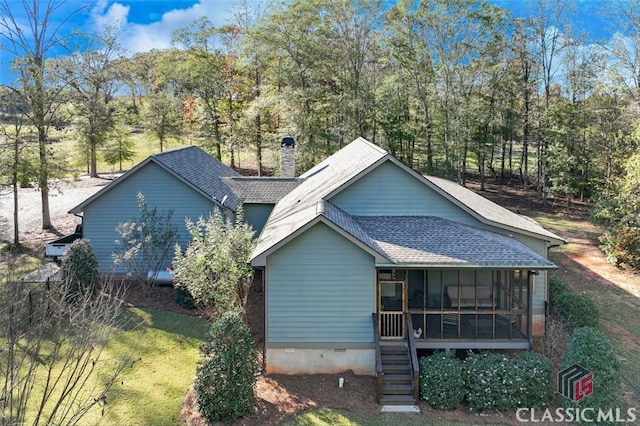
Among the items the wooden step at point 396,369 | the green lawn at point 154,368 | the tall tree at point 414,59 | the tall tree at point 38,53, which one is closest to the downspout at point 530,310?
the wooden step at point 396,369

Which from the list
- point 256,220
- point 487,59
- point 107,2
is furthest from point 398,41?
point 107,2

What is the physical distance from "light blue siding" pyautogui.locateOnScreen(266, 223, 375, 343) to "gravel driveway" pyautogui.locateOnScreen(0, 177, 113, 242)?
51.1 feet

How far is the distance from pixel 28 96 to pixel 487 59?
3026cm

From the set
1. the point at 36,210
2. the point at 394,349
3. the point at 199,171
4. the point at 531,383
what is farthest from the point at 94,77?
the point at 531,383

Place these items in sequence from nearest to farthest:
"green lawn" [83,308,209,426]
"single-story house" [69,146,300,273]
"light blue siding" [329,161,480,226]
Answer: "green lawn" [83,308,209,426]
"light blue siding" [329,161,480,226]
"single-story house" [69,146,300,273]

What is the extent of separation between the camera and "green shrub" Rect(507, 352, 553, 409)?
10.8m

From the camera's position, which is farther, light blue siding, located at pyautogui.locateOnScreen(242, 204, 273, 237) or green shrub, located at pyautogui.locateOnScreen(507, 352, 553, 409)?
light blue siding, located at pyautogui.locateOnScreen(242, 204, 273, 237)

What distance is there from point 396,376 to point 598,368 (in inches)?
183

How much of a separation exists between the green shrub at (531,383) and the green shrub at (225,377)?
626cm

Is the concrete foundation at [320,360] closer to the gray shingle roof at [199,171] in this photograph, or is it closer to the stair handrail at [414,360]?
the stair handrail at [414,360]

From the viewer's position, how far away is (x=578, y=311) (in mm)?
14180

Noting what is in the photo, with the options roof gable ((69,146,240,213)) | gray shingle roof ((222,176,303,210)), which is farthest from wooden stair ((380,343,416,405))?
gray shingle roof ((222,176,303,210))

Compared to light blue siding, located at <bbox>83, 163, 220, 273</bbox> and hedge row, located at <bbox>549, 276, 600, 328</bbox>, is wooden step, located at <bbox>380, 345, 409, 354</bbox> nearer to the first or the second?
hedge row, located at <bbox>549, 276, 600, 328</bbox>

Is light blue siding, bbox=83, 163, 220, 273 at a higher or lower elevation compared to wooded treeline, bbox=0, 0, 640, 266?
lower
